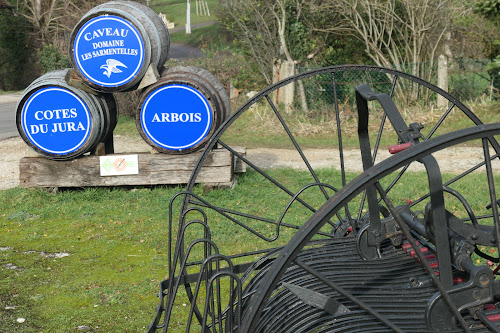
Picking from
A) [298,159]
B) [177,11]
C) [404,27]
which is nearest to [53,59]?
[404,27]

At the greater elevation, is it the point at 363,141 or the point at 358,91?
the point at 358,91

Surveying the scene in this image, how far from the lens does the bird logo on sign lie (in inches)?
257

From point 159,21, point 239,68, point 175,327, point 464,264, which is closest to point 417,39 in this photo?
point 239,68

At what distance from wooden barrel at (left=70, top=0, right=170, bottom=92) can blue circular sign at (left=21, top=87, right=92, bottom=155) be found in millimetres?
327

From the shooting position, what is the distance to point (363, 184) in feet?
5.27

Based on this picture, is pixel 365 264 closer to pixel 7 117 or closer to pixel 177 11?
pixel 7 117

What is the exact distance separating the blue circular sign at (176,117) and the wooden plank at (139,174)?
0.70 feet

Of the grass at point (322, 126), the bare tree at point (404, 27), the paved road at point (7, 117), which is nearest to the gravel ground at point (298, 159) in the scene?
the grass at point (322, 126)

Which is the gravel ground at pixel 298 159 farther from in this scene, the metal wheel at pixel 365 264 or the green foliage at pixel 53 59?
the green foliage at pixel 53 59

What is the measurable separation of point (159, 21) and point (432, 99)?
7.48 meters

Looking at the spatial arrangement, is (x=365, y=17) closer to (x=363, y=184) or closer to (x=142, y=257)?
(x=142, y=257)

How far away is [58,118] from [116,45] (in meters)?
1.10

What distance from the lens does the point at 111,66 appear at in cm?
654

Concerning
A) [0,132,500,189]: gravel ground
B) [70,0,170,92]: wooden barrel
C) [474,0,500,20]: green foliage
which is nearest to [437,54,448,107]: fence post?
[474,0,500,20]: green foliage
